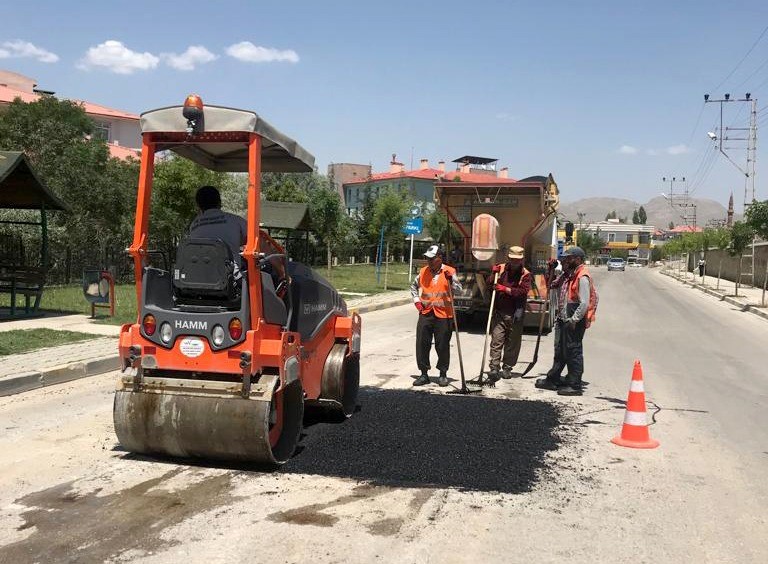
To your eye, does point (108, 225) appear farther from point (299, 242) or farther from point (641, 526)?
point (641, 526)

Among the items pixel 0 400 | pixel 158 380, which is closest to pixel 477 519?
pixel 158 380

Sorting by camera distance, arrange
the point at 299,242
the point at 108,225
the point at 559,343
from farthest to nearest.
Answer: the point at 108,225 < the point at 559,343 < the point at 299,242

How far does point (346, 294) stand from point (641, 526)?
19.3 m

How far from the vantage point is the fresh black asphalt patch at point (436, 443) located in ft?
16.9

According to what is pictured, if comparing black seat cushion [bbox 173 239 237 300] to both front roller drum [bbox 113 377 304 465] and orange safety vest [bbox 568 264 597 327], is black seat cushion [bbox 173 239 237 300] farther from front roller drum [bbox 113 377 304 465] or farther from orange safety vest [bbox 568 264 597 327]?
orange safety vest [bbox 568 264 597 327]

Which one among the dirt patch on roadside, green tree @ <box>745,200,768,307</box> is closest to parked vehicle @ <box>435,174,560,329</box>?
the dirt patch on roadside

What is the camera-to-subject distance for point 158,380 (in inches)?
202

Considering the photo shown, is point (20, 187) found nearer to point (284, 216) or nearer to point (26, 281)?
point (26, 281)

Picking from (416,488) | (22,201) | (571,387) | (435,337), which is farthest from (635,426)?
(22,201)

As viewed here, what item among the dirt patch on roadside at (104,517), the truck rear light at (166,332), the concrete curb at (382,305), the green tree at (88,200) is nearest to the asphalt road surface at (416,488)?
the dirt patch on roadside at (104,517)

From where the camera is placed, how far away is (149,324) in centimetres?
519

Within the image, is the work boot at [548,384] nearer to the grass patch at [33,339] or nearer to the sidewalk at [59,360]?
the sidewalk at [59,360]

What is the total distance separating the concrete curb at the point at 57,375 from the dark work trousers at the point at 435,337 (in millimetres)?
4131

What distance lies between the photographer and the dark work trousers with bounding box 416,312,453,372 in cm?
871
